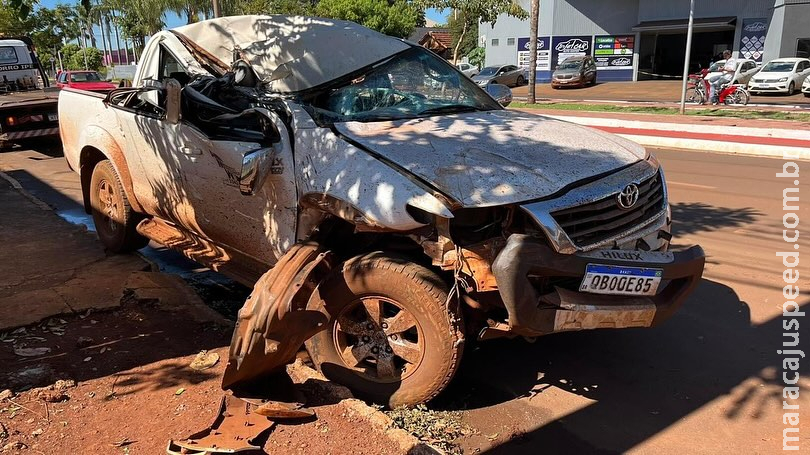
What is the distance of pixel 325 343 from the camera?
3.61 m

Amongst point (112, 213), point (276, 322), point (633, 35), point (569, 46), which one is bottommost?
point (112, 213)

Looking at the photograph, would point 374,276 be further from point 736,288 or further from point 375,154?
point 736,288

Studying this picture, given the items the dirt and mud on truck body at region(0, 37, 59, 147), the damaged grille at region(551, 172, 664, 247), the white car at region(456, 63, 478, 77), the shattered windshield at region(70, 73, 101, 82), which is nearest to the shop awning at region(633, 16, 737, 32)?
the white car at region(456, 63, 478, 77)

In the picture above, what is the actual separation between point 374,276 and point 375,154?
0.66 meters

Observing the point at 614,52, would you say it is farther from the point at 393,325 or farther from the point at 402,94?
the point at 393,325

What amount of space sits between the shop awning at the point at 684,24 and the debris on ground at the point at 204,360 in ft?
130

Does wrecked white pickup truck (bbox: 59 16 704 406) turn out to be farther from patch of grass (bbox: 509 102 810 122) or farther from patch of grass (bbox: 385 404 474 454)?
patch of grass (bbox: 509 102 810 122)

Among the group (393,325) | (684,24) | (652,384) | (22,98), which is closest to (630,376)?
(652,384)

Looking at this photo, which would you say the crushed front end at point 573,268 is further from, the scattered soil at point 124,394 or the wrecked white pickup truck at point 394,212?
the scattered soil at point 124,394

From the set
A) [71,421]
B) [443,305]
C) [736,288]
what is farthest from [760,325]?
[71,421]

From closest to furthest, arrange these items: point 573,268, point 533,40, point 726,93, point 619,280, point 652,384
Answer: point 573,268 → point 619,280 → point 652,384 → point 726,93 → point 533,40

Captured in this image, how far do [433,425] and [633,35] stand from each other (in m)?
42.1

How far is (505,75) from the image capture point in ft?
124

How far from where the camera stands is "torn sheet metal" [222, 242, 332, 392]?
10.5 feet
